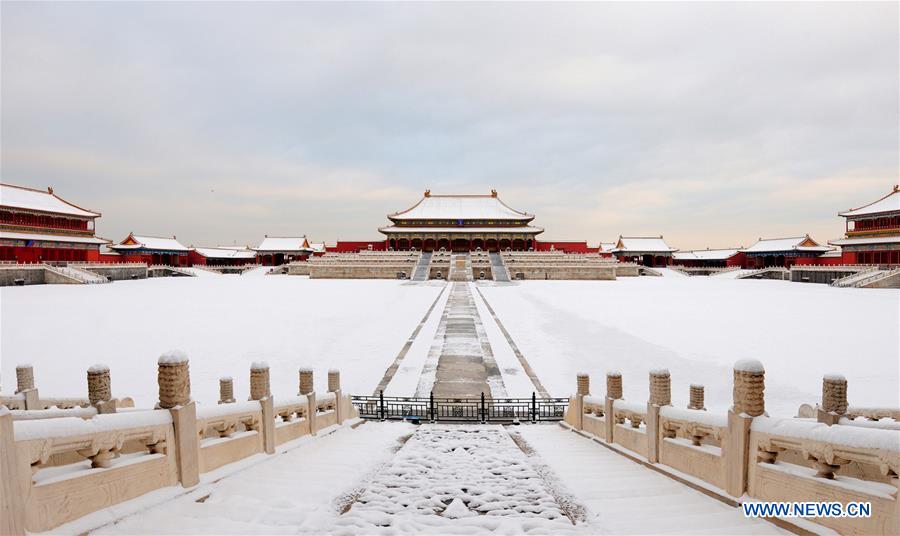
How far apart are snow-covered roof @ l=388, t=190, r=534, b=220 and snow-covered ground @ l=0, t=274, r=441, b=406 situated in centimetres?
3779

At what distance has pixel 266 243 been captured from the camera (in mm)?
77438

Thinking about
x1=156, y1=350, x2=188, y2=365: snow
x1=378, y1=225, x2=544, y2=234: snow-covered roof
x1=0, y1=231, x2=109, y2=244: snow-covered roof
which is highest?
x1=378, y1=225, x2=544, y2=234: snow-covered roof

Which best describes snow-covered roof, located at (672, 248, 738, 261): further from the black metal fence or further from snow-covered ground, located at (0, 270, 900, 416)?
the black metal fence

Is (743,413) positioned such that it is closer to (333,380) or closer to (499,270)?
(333,380)

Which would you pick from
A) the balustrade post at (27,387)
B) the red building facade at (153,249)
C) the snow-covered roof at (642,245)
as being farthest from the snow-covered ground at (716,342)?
the red building facade at (153,249)

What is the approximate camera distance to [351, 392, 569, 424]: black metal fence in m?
9.73

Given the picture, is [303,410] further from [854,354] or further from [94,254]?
[94,254]

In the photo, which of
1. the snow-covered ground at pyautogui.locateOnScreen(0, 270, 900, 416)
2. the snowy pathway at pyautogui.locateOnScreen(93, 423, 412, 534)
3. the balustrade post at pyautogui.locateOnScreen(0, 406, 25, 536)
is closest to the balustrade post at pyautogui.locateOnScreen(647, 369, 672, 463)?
the snowy pathway at pyautogui.locateOnScreen(93, 423, 412, 534)

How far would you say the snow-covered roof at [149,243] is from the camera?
60612mm

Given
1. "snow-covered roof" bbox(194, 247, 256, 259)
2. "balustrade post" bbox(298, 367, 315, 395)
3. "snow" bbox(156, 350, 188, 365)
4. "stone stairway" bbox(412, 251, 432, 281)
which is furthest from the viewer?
"snow-covered roof" bbox(194, 247, 256, 259)

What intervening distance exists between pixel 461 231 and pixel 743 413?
197 feet

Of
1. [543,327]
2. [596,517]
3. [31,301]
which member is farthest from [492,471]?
[31,301]

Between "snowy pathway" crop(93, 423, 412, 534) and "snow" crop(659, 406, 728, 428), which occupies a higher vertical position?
"snow" crop(659, 406, 728, 428)

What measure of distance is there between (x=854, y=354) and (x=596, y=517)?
15.3m
